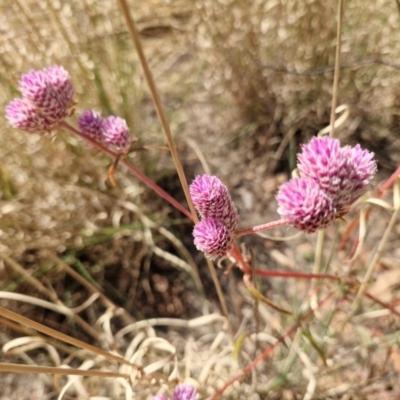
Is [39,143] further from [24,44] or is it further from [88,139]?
[88,139]

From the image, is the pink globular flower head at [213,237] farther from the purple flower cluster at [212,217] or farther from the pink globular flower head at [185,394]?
the pink globular flower head at [185,394]

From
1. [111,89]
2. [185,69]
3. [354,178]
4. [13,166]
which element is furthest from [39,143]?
[354,178]

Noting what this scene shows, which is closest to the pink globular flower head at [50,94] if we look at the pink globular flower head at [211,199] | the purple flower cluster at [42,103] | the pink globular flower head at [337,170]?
the purple flower cluster at [42,103]

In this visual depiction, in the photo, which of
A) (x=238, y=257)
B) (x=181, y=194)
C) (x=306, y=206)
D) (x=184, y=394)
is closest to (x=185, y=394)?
(x=184, y=394)

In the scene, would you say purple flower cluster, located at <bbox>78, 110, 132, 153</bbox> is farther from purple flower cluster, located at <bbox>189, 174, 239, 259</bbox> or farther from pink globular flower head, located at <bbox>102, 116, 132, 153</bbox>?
purple flower cluster, located at <bbox>189, 174, 239, 259</bbox>

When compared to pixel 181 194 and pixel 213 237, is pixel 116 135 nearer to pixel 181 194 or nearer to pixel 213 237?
pixel 213 237
